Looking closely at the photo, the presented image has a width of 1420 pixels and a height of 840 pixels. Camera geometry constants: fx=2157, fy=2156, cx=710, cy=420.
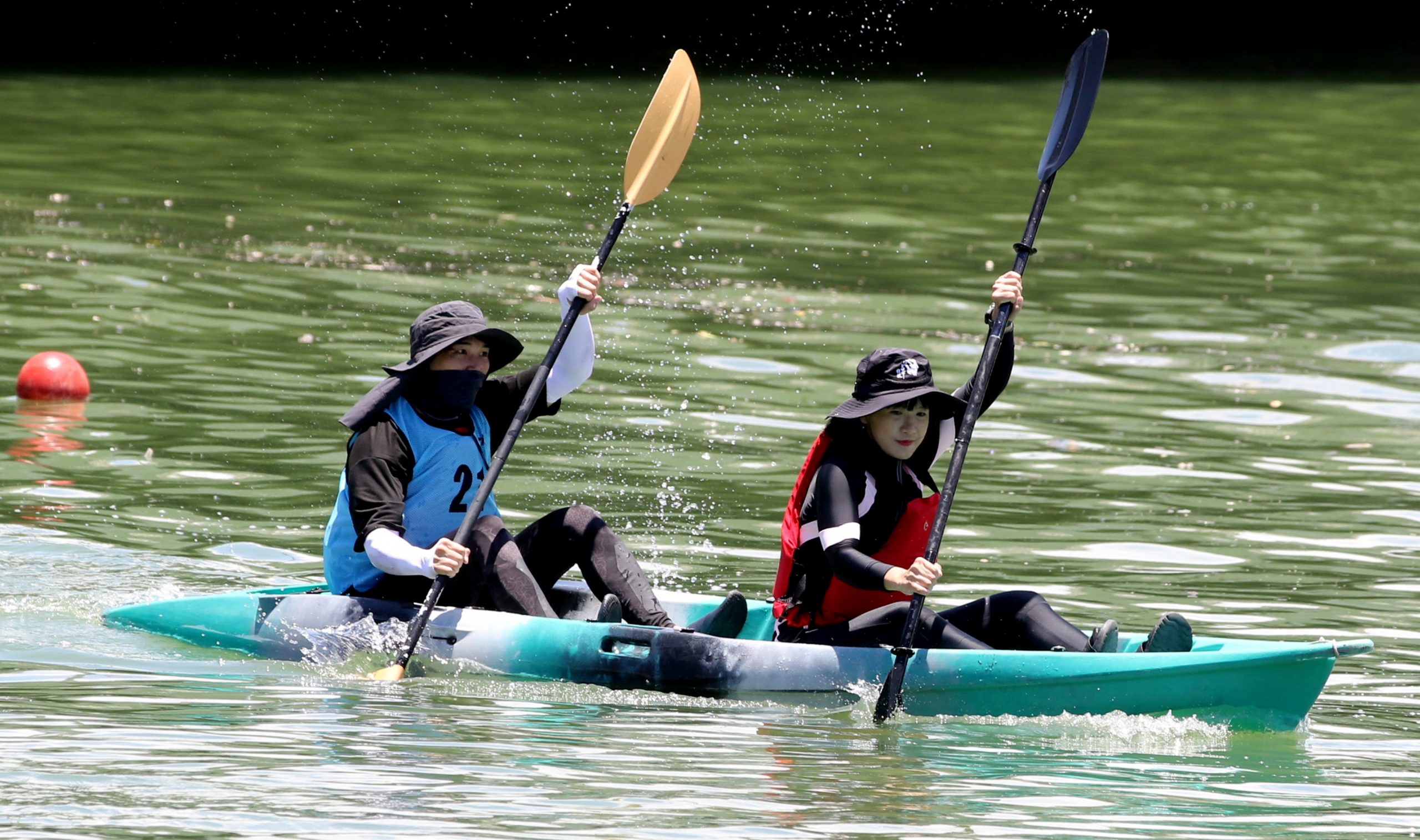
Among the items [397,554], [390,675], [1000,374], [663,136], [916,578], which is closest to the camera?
[916,578]

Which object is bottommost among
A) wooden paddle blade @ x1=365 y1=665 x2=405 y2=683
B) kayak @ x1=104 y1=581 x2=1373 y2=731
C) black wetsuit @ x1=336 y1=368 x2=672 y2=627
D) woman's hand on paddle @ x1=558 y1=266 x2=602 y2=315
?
wooden paddle blade @ x1=365 y1=665 x2=405 y2=683

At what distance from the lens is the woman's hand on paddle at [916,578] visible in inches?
241

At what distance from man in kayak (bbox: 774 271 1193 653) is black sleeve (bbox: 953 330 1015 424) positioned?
0.69 feet

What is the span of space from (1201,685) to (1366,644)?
1.52ft

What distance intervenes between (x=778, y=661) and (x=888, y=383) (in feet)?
2.92

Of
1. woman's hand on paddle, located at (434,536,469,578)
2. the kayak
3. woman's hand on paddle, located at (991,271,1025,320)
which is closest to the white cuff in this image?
the kayak

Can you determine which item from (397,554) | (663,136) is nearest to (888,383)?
(397,554)

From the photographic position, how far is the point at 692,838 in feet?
15.3

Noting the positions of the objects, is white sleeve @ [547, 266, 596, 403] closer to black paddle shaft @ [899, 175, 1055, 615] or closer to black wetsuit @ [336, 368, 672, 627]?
black wetsuit @ [336, 368, 672, 627]

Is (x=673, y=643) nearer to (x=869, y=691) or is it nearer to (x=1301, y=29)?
(x=869, y=691)

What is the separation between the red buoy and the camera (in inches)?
420

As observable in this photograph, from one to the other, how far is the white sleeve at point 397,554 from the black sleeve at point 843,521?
1.26m

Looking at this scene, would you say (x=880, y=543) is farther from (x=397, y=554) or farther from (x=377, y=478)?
(x=377, y=478)

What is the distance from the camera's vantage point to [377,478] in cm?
688
